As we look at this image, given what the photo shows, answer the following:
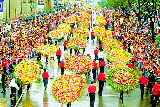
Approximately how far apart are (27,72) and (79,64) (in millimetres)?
2858

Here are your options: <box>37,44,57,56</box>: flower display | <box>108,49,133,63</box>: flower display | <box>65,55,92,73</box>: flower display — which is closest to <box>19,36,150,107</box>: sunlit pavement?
<box>65,55,92,73</box>: flower display

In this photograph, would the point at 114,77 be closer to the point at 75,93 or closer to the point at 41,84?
the point at 75,93

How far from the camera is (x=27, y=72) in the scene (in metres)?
16.9

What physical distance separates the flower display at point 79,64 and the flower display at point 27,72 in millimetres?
1992

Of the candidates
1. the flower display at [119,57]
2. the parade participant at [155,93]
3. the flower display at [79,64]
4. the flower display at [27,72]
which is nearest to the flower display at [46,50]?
the flower display at [119,57]

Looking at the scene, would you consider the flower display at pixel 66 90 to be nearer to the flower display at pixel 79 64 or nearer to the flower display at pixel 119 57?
the flower display at pixel 79 64

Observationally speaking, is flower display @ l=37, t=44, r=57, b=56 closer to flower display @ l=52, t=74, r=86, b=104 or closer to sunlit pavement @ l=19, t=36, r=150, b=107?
sunlit pavement @ l=19, t=36, r=150, b=107

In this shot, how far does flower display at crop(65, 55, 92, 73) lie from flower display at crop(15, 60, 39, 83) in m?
1.99

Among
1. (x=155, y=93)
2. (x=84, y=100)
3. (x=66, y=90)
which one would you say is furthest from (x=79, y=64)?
(x=155, y=93)

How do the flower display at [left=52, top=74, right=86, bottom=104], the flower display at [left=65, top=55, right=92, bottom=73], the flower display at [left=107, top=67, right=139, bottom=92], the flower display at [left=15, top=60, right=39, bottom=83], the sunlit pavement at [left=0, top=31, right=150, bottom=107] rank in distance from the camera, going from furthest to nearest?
the flower display at [left=65, top=55, right=92, bottom=73]
the flower display at [left=15, top=60, right=39, bottom=83]
the sunlit pavement at [left=0, top=31, right=150, bottom=107]
the flower display at [left=107, top=67, right=139, bottom=92]
the flower display at [left=52, top=74, right=86, bottom=104]

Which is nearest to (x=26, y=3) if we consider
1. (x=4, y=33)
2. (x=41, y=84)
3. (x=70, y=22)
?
(x=70, y=22)

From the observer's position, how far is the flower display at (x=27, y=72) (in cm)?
1683

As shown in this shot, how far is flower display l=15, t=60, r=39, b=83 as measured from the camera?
16828 millimetres

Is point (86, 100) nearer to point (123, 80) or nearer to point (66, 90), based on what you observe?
point (123, 80)
